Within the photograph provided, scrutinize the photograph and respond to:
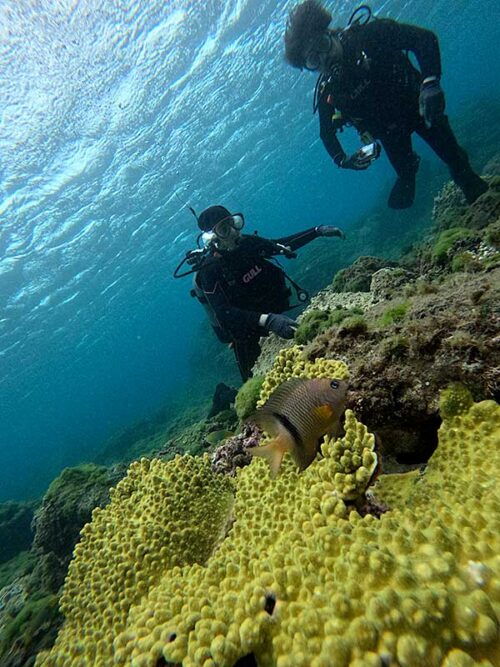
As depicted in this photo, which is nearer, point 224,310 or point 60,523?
point 60,523

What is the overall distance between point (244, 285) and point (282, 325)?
2.23 metres

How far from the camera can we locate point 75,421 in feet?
373

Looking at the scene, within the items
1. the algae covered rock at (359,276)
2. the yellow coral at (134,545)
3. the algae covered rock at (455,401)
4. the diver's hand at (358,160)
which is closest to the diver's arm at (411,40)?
the diver's hand at (358,160)

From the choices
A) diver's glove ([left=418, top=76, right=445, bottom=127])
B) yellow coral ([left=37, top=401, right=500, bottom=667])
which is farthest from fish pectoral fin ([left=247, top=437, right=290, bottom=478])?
diver's glove ([left=418, top=76, right=445, bottom=127])

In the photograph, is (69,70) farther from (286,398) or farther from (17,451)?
(17,451)

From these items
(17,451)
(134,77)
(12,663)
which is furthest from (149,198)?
(17,451)

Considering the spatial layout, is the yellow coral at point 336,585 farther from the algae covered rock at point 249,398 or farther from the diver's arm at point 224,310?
the diver's arm at point 224,310

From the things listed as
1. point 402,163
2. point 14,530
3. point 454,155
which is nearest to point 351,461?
point 454,155

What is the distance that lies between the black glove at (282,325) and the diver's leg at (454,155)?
5.12 m

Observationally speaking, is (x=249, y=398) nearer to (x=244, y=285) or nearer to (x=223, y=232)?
(x=244, y=285)

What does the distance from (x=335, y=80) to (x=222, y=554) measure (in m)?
8.96

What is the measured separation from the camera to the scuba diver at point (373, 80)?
7171 mm

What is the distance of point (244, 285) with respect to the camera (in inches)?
297

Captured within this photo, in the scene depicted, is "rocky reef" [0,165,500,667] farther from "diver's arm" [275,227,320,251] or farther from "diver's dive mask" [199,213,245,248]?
"diver's arm" [275,227,320,251]
